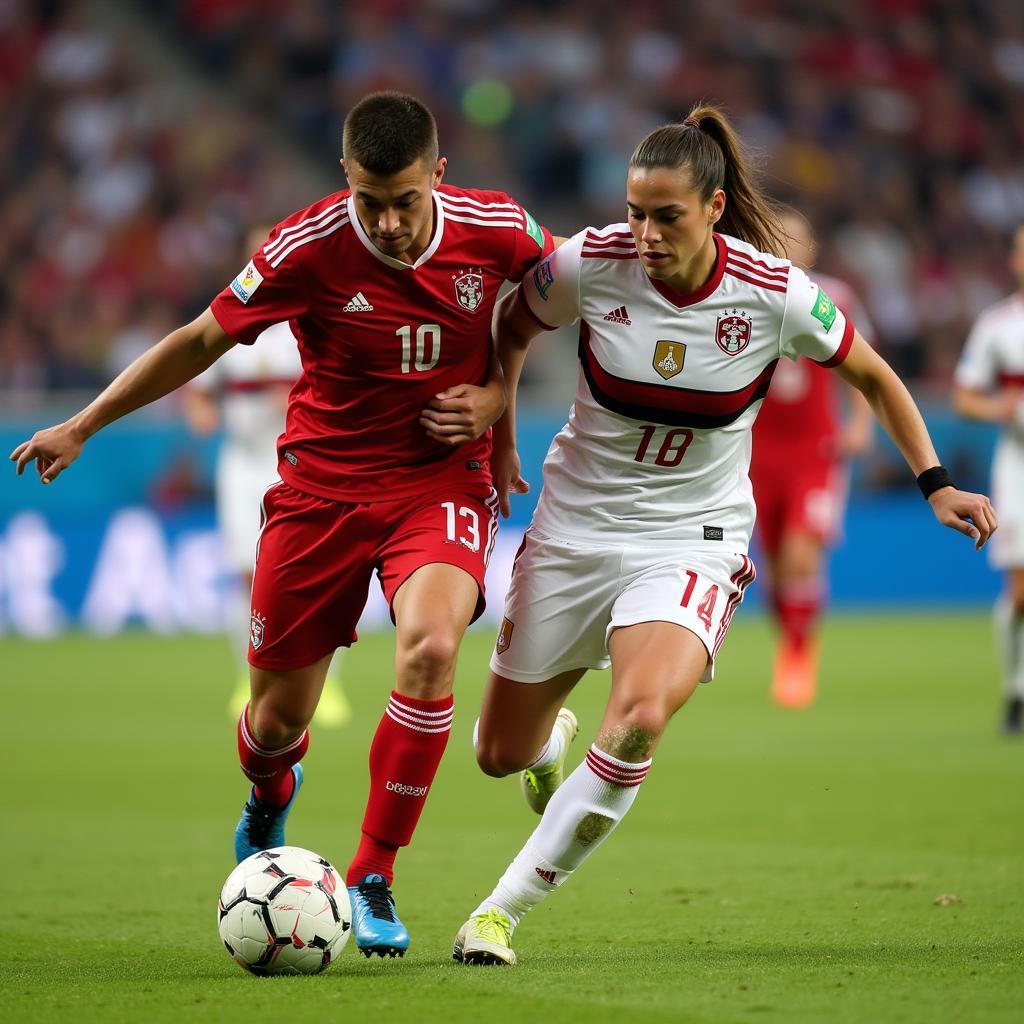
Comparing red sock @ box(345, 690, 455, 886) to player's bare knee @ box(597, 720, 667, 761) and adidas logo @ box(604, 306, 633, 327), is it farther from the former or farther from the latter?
adidas logo @ box(604, 306, 633, 327)

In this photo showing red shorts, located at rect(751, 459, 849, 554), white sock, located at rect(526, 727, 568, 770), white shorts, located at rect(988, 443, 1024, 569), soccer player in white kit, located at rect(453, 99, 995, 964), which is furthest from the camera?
red shorts, located at rect(751, 459, 849, 554)

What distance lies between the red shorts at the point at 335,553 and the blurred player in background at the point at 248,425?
5103mm

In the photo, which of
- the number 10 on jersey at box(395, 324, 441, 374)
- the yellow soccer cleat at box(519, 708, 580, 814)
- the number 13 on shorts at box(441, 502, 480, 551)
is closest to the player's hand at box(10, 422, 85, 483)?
the number 10 on jersey at box(395, 324, 441, 374)

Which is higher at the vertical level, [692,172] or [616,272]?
[692,172]

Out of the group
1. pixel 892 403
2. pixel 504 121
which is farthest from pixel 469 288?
pixel 504 121

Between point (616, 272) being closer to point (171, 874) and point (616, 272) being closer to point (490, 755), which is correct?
point (490, 755)

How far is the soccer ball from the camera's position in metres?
4.62

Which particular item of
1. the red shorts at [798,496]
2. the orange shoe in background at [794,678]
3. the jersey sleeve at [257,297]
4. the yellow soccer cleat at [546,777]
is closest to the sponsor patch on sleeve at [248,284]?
the jersey sleeve at [257,297]

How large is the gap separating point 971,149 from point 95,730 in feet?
51.4

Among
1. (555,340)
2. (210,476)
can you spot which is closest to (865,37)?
(555,340)

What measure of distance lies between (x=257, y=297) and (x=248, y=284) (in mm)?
→ 49

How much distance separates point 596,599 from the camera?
5.34 meters

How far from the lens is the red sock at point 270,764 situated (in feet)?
19.2

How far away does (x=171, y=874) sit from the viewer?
254 inches
